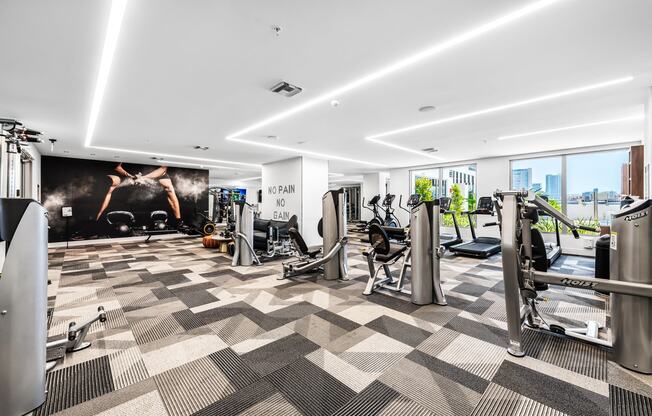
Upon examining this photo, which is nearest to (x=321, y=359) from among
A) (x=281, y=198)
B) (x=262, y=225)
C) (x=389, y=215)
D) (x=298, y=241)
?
(x=298, y=241)

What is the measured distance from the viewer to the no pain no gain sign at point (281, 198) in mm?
9305

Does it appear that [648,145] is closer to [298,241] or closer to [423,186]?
[298,241]

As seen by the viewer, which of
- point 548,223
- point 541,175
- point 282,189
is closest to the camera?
point 548,223

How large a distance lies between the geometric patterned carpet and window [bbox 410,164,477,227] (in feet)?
20.4

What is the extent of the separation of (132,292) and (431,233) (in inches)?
171

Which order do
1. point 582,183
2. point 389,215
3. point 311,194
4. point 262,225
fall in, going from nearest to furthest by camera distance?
1. point 582,183
2. point 262,225
3. point 311,194
4. point 389,215

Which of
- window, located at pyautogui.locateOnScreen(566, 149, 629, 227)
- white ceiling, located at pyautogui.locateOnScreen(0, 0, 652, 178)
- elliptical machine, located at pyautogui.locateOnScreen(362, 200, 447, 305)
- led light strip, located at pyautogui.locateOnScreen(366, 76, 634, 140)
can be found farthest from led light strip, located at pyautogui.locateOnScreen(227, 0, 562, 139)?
window, located at pyautogui.locateOnScreen(566, 149, 629, 227)

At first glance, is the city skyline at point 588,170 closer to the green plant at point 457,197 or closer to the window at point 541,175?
the window at point 541,175

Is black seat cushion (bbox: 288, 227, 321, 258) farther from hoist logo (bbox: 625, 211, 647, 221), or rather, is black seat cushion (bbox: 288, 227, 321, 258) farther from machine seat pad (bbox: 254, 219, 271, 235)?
hoist logo (bbox: 625, 211, 647, 221)

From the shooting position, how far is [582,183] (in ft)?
24.1

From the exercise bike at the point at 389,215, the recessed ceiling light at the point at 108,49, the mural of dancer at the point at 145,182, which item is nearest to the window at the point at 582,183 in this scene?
the exercise bike at the point at 389,215

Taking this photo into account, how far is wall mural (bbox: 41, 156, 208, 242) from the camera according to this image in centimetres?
855

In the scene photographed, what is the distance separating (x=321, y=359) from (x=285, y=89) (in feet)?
10.4

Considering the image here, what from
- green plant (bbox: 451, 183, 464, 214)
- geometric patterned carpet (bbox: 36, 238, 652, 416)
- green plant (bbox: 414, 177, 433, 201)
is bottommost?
geometric patterned carpet (bbox: 36, 238, 652, 416)
